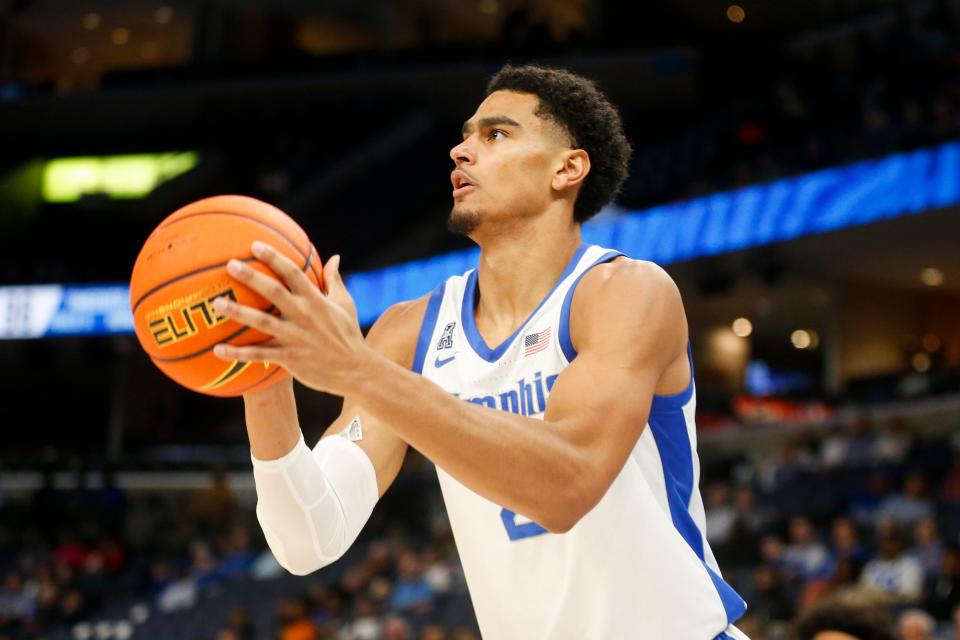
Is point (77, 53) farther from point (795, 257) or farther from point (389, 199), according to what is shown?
point (795, 257)

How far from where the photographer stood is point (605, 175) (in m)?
3.56

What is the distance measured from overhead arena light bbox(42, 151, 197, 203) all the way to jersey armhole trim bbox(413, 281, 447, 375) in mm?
25554

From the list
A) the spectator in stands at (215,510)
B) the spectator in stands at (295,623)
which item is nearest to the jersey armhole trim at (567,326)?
the spectator in stands at (295,623)

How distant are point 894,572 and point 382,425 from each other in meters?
7.77

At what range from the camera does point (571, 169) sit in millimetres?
3393

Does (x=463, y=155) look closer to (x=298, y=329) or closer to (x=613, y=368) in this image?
(x=613, y=368)

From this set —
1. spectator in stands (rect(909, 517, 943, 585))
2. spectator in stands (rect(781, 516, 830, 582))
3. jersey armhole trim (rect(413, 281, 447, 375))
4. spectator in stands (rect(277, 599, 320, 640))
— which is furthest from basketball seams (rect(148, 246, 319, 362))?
spectator in stands (rect(277, 599, 320, 640))

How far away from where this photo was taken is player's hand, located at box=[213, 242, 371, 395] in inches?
84.9

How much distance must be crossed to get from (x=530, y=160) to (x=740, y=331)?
21.4m

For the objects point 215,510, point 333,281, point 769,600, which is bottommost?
point 215,510

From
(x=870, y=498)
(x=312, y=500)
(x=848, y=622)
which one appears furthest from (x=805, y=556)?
(x=312, y=500)

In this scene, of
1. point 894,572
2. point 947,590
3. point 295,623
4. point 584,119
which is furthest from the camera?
point 295,623

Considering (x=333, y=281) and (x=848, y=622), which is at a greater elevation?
(x=333, y=281)

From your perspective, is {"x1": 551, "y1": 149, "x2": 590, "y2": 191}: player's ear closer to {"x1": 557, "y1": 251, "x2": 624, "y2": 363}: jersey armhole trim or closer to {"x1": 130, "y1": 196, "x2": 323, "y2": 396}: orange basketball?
{"x1": 557, "y1": 251, "x2": 624, "y2": 363}: jersey armhole trim
